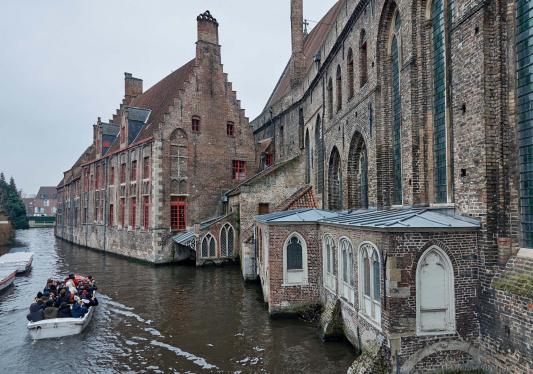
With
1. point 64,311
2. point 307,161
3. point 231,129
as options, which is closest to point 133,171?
point 231,129

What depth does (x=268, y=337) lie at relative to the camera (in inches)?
411

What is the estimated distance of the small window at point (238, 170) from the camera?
28.9 metres

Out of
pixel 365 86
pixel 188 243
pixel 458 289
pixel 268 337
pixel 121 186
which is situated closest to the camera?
pixel 458 289

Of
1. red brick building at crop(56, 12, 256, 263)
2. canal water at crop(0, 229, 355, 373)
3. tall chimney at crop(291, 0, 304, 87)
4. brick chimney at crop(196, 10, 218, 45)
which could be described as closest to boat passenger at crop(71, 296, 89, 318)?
canal water at crop(0, 229, 355, 373)

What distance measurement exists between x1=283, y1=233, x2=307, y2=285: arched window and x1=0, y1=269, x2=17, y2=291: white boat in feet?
45.3

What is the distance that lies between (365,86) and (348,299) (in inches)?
282

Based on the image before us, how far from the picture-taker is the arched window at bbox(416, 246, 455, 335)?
6.90 meters

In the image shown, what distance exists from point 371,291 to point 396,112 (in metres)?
5.74

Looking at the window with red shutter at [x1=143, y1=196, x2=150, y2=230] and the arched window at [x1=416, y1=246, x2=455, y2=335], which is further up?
the window with red shutter at [x1=143, y1=196, x2=150, y2=230]

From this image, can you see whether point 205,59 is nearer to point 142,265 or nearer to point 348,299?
point 142,265

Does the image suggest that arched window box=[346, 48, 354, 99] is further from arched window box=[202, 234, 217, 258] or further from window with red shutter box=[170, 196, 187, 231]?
window with red shutter box=[170, 196, 187, 231]

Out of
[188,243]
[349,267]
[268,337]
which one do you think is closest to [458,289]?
[349,267]

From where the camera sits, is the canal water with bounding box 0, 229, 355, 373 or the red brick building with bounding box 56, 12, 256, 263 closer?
the canal water with bounding box 0, 229, 355, 373

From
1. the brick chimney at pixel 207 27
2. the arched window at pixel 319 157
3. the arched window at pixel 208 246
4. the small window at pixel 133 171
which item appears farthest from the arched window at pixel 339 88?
the small window at pixel 133 171
